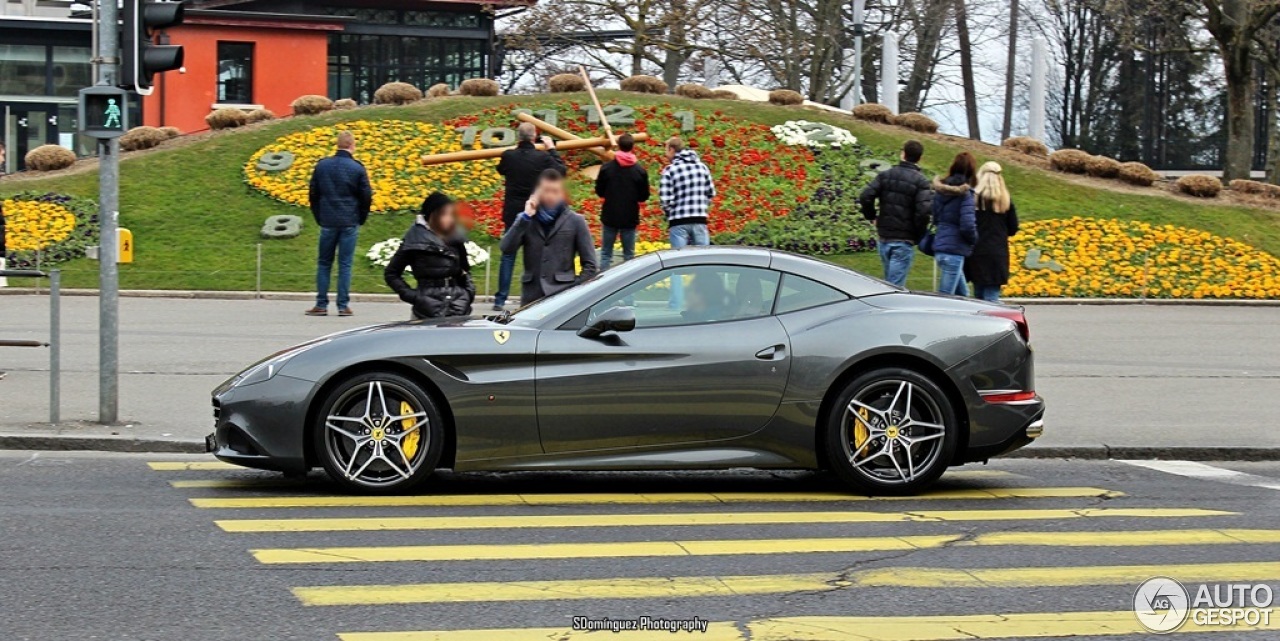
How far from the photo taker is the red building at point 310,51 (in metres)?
42.2

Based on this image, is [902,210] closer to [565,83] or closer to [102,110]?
[102,110]

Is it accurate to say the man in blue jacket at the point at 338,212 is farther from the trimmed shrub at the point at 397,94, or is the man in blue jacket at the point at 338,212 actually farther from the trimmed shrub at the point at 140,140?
the trimmed shrub at the point at 397,94

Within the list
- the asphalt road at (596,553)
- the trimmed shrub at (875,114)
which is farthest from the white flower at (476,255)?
the asphalt road at (596,553)

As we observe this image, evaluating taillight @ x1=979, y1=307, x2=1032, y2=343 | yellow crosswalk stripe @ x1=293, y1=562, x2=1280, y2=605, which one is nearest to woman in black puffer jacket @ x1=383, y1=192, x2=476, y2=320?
taillight @ x1=979, y1=307, x2=1032, y2=343

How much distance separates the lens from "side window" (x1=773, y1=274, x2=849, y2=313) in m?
8.91

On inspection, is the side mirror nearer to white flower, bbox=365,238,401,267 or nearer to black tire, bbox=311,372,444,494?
black tire, bbox=311,372,444,494

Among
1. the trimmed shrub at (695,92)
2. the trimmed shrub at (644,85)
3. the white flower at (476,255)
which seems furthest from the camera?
the trimmed shrub at (644,85)

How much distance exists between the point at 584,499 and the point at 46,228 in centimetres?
1781

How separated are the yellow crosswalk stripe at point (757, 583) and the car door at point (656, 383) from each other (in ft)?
6.13

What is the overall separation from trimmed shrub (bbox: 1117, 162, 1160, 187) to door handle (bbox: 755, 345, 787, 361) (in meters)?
22.7

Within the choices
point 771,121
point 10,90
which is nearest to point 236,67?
point 10,90

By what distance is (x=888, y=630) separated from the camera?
5867mm

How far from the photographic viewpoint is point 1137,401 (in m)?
13.1

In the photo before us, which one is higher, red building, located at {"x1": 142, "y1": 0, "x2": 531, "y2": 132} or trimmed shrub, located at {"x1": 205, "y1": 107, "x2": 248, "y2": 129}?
red building, located at {"x1": 142, "y1": 0, "x2": 531, "y2": 132}
